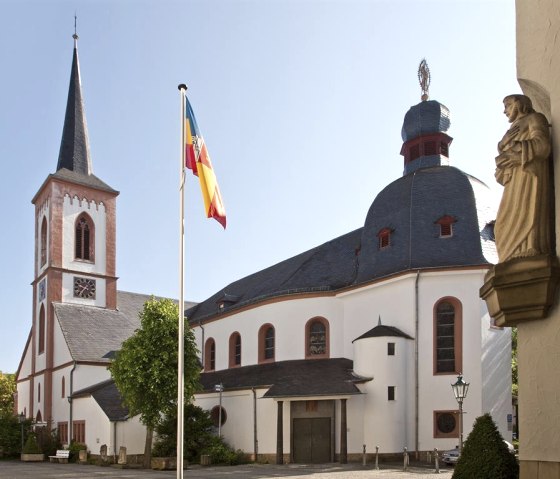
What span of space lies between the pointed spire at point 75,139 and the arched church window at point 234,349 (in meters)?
20.9

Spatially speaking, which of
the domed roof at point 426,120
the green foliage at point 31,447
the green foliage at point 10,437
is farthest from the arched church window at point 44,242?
the domed roof at point 426,120

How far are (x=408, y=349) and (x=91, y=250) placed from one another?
98.1 feet

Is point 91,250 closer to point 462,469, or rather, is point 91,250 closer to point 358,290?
point 358,290

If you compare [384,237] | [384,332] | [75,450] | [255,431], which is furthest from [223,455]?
[384,237]

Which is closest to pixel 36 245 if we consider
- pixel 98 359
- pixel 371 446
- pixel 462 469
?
pixel 98 359

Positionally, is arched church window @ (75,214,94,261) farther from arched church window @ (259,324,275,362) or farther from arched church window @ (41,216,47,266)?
arched church window @ (259,324,275,362)

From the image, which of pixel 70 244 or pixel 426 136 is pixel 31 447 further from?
pixel 426 136

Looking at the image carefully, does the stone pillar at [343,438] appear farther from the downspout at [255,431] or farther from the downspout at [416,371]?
the downspout at [255,431]

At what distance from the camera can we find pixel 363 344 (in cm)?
3222

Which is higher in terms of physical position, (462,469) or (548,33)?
(548,33)

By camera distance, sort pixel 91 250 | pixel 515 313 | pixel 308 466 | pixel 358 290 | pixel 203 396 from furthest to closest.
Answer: pixel 91 250 < pixel 203 396 < pixel 358 290 < pixel 308 466 < pixel 515 313

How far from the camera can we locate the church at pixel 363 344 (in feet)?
101

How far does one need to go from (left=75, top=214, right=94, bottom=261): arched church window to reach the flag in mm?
39358

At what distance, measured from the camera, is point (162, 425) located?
3534cm
